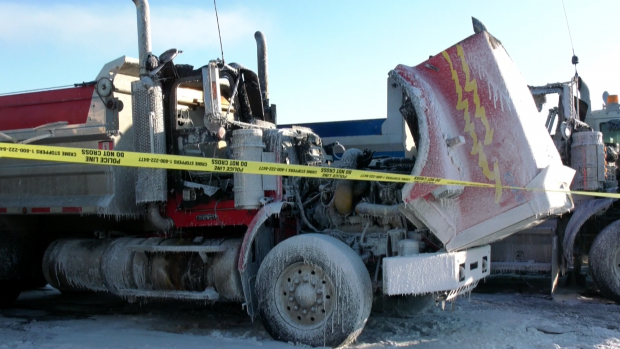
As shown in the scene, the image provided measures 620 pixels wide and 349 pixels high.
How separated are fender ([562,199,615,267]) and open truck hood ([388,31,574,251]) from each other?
2.32 metres

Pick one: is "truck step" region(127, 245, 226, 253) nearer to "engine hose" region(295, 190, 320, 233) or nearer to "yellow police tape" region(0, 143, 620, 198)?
"engine hose" region(295, 190, 320, 233)

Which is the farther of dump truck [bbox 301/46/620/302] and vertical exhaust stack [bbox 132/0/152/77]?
dump truck [bbox 301/46/620/302]

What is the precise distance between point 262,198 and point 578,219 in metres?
4.26

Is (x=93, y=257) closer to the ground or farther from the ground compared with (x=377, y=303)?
farther from the ground

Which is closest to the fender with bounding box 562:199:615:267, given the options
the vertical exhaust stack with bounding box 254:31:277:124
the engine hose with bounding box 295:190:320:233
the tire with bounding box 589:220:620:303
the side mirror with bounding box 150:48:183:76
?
the tire with bounding box 589:220:620:303

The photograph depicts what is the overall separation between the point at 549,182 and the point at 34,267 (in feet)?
19.5

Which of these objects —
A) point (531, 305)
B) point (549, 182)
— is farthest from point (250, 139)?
point (531, 305)

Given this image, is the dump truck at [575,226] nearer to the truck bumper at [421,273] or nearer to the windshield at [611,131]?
the windshield at [611,131]

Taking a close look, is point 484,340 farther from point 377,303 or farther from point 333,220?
point 333,220

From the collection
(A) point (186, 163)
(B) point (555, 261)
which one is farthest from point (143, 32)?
(B) point (555, 261)

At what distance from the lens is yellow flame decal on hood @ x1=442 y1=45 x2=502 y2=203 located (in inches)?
198

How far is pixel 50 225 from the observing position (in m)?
7.14

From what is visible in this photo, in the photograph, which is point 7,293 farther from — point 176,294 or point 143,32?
point 143,32

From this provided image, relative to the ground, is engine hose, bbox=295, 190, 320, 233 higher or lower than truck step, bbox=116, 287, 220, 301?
higher
